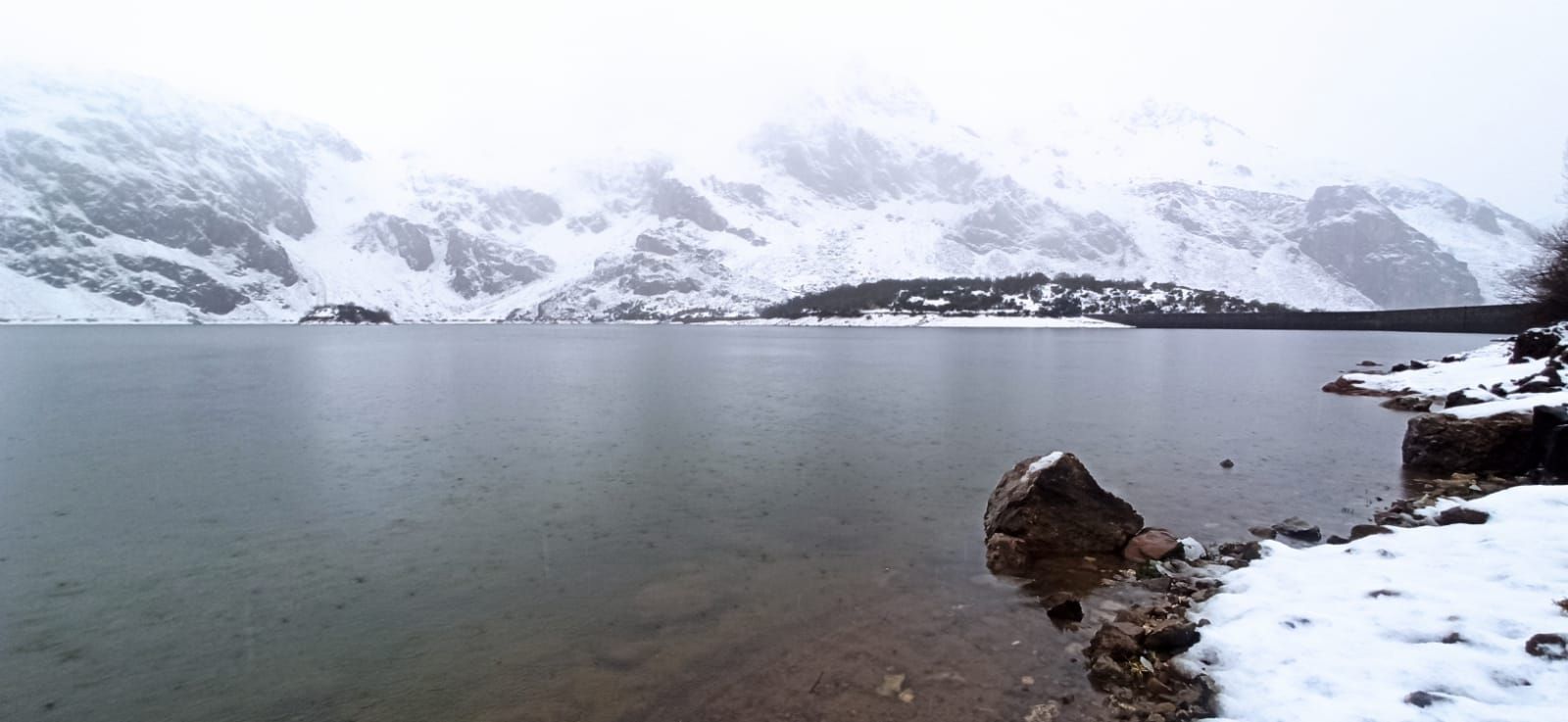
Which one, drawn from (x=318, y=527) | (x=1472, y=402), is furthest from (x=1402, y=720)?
(x=1472, y=402)

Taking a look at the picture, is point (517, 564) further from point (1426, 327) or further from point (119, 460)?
point (1426, 327)

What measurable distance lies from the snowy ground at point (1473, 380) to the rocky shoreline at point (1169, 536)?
1.90 ft

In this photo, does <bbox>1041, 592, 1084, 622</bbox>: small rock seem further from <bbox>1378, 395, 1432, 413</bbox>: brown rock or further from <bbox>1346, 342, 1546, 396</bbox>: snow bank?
<bbox>1378, 395, 1432, 413</bbox>: brown rock

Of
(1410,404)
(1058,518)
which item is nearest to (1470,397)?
(1410,404)

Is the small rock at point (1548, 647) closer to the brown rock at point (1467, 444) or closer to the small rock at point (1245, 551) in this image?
the small rock at point (1245, 551)

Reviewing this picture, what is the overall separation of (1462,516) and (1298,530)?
9.72ft

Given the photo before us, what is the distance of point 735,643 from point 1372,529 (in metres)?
10.8

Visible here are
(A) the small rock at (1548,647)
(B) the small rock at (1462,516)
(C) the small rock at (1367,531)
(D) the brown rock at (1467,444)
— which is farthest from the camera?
(D) the brown rock at (1467,444)

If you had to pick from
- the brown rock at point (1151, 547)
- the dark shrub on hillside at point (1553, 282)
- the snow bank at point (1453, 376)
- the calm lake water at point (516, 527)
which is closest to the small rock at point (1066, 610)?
the calm lake water at point (516, 527)

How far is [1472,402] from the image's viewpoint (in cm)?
2567

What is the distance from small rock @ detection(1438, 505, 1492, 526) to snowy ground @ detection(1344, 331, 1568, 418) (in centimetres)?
1012

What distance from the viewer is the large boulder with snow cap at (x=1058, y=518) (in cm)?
1391

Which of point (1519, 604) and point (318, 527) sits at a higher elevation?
point (1519, 604)

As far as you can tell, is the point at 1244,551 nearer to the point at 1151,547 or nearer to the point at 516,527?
the point at 1151,547
